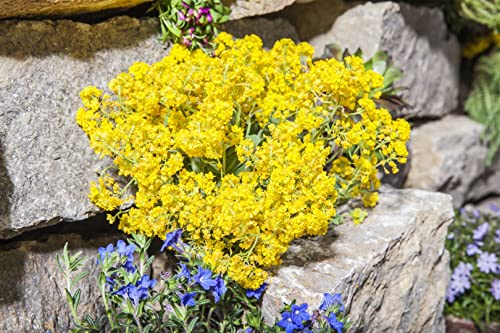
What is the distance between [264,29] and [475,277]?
1642 mm

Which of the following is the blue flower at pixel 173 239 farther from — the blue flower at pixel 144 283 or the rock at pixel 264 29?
the rock at pixel 264 29

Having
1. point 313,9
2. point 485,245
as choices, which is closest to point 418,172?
point 485,245

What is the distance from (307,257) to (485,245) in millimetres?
1429

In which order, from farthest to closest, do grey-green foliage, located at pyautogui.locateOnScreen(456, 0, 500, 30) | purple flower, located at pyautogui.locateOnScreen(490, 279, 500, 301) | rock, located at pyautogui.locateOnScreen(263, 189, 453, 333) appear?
1. grey-green foliage, located at pyautogui.locateOnScreen(456, 0, 500, 30)
2. purple flower, located at pyautogui.locateOnScreen(490, 279, 500, 301)
3. rock, located at pyautogui.locateOnScreen(263, 189, 453, 333)

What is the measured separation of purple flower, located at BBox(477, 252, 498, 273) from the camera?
3213 millimetres

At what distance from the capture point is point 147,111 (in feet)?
7.48

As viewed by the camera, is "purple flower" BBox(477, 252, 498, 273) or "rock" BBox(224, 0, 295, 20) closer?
"rock" BBox(224, 0, 295, 20)

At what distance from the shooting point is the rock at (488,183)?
14.0ft

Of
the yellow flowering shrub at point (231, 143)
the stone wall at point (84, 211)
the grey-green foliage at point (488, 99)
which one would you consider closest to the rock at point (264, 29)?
the stone wall at point (84, 211)

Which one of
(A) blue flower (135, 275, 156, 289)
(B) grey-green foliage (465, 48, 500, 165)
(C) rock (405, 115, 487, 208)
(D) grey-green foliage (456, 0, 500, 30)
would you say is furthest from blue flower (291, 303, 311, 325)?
(B) grey-green foliage (465, 48, 500, 165)

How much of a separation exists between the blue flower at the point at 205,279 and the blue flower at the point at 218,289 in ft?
0.09

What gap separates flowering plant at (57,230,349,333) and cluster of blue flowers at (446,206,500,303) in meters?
1.27

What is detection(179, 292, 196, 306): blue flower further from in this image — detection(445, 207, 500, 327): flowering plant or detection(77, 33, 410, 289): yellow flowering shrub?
detection(445, 207, 500, 327): flowering plant

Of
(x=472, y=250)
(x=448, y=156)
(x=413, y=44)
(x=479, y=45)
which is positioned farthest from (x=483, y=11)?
(x=472, y=250)
